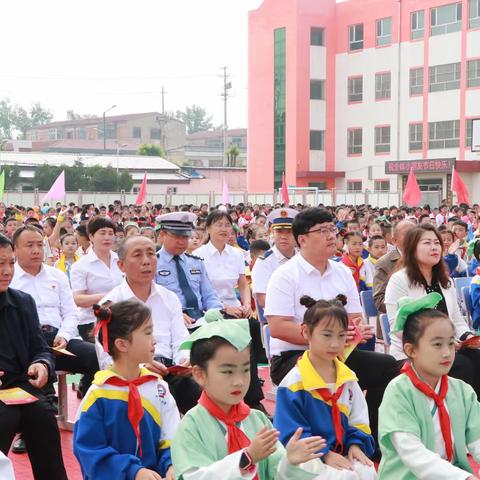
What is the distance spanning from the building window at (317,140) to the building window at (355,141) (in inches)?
61.5


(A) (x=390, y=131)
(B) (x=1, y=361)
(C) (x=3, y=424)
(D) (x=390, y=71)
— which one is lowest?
(C) (x=3, y=424)

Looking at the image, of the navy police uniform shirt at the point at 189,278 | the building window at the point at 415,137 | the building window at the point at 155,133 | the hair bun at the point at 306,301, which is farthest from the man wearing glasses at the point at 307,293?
the building window at the point at 155,133

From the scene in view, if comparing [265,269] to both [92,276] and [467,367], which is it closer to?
[92,276]

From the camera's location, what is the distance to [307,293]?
5484 mm

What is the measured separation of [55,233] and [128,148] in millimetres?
69729

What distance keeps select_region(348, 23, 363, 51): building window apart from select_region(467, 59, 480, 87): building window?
662 cm

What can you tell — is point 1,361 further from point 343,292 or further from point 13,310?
point 343,292

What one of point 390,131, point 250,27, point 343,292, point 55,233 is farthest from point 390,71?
point 343,292

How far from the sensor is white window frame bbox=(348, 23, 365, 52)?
43781 mm

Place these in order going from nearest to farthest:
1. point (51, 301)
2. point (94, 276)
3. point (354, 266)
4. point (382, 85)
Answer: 1. point (51, 301)
2. point (94, 276)
3. point (354, 266)
4. point (382, 85)

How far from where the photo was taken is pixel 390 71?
4262cm

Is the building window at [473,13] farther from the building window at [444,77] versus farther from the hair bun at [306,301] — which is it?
the hair bun at [306,301]

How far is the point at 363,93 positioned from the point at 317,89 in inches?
108

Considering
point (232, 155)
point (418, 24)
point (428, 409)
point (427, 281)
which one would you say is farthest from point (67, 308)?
point (232, 155)
